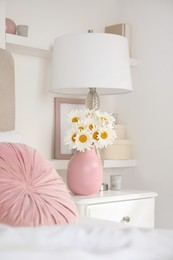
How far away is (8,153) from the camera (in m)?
1.61

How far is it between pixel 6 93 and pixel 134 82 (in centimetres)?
105

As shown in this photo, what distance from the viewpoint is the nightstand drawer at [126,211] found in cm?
230

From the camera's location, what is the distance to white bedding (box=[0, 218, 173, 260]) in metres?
0.84

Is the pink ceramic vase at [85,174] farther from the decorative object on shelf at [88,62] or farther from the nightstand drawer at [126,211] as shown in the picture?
the decorative object on shelf at [88,62]

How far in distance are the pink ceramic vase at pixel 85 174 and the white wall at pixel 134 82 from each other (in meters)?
0.43

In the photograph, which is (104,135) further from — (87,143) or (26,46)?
(26,46)

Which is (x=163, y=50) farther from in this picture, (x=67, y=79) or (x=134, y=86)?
(x=67, y=79)

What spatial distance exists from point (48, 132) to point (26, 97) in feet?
0.81

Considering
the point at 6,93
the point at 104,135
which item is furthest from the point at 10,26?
the point at 104,135

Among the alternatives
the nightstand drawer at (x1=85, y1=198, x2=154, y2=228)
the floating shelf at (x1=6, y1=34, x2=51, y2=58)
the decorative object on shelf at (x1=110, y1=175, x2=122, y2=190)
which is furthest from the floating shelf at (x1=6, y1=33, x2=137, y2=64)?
the nightstand drawer at (x1=85, y1=198, x2=154, y2=228)

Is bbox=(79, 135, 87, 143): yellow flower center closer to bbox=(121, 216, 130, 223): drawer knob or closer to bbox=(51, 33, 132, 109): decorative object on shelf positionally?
bbox=(51, 33, 132, 109): decorative object on shelf

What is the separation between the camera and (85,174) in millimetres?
2355

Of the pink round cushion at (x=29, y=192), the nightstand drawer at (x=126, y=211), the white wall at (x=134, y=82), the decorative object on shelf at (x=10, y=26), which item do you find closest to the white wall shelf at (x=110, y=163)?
the white wall at (x=134, y=82)

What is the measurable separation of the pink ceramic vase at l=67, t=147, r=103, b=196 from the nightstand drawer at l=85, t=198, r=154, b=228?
101mm
